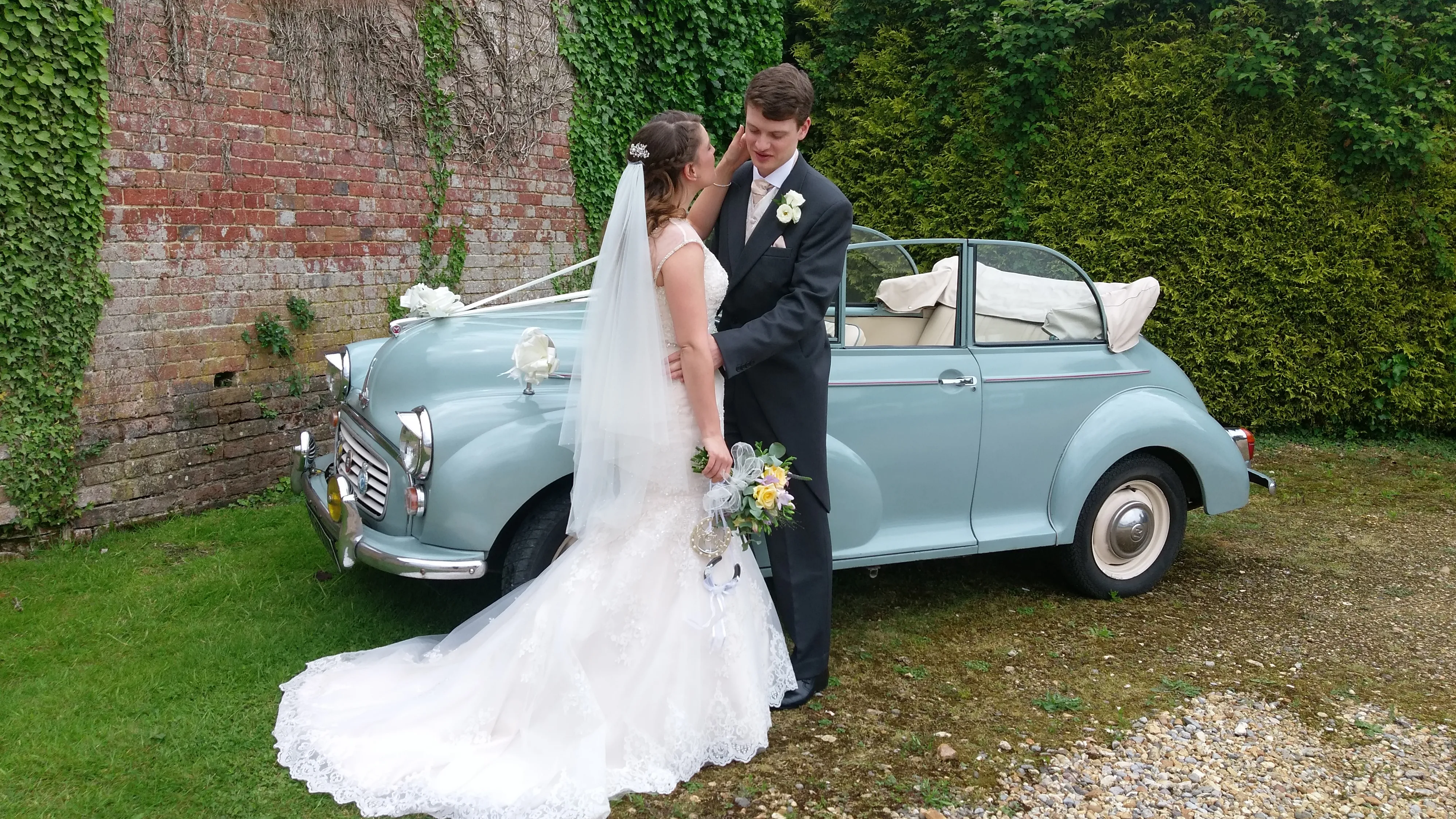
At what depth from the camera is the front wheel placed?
15.0ft

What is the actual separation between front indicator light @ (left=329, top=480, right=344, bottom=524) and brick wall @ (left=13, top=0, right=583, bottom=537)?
228 cm

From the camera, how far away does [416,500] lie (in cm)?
335

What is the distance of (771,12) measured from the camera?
8.88 m

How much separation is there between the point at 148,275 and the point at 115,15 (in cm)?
130

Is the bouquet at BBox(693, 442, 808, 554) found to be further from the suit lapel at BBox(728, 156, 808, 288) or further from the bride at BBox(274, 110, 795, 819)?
the suit lapel at BBox(728, 156, 808, 288)

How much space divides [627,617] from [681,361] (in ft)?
2.71

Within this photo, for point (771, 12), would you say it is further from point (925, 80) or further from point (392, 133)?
point (392, 133)

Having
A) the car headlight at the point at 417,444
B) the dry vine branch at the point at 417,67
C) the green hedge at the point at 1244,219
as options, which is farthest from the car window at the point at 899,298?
the green hedge at the point at 1244,219

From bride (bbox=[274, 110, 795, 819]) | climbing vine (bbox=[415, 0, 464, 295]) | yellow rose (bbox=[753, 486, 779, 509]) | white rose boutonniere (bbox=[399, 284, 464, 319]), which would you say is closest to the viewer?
bride (bbox=[274, 110, 795, 819])

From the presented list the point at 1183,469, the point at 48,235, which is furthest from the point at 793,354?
the point at 48,235

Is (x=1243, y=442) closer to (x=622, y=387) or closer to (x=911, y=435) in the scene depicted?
(x=911, y=435)

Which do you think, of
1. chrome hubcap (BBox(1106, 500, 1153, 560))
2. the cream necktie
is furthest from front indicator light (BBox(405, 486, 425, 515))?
chrome hubcap (BBox(1106, 500, 1153, 560))

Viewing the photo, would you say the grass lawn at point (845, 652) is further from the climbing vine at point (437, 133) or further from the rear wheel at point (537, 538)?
the climbing vine at point (437, 133)

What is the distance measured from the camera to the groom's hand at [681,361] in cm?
318
